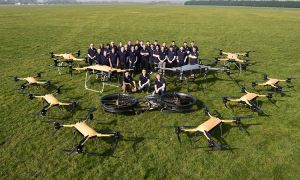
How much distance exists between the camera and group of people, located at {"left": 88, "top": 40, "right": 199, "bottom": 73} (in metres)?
19.9

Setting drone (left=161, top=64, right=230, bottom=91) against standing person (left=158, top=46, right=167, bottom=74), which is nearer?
drone (left=161, top=64, right=230, bottom=91)

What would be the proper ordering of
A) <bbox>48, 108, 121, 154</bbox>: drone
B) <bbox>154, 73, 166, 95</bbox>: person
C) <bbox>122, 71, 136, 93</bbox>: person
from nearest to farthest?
<bbox>48, 108, 121, 154</bbox>: drone < <bbox>154, 73, 166, 95</bbox>: person < <bbox>122, 71, 136, 93</bbox>: person

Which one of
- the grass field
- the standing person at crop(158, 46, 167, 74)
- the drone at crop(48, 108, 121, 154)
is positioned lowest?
the grass field

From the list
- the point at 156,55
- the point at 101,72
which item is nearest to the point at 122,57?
the point at 101,72

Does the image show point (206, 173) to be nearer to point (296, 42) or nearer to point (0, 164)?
point (0, 164)

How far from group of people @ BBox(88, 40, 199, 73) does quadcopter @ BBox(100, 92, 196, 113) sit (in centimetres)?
464

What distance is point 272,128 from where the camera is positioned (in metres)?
13.0

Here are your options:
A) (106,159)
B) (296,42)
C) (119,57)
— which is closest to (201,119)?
(106,159)

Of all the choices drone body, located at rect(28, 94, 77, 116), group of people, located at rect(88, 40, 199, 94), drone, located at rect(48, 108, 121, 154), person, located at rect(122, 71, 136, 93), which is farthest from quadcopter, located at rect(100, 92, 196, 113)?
group of people, located at rect(88, 40, 199, 94)

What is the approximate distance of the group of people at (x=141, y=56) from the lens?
65.3 feet

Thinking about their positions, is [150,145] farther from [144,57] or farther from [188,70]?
[144,57]

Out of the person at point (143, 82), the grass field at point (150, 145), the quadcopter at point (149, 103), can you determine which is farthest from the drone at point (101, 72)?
the quadcopter at point (149, 103)

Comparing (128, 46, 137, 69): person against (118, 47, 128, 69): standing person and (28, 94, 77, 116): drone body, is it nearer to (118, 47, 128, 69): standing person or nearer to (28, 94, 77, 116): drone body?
(118, 47, 128, 69): standing person

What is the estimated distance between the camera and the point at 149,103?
14656 mm
